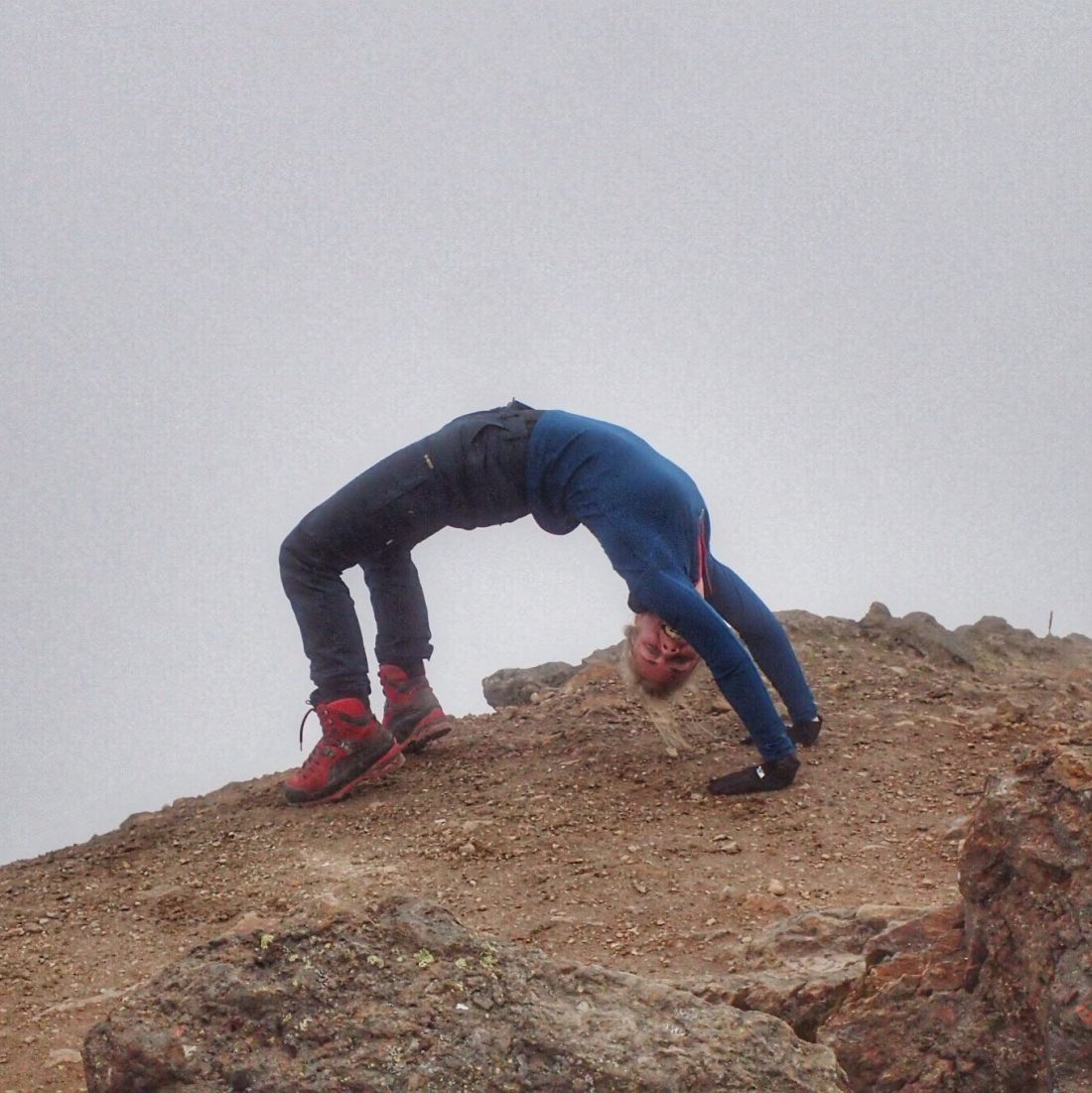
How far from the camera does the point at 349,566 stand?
616 cm

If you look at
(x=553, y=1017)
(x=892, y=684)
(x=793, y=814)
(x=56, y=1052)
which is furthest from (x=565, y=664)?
(x=553, y=1017)

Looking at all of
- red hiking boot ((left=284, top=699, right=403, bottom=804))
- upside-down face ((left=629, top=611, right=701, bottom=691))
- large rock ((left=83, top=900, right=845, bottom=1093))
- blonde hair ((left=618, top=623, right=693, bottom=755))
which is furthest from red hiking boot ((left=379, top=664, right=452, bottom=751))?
large rock ((left=83, top=900, right=845, bottom=1093))

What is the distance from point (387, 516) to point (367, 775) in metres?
1.14

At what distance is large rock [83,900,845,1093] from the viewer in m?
2.11

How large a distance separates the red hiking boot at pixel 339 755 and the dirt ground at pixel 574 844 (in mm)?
83

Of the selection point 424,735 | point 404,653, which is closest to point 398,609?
point 404,653

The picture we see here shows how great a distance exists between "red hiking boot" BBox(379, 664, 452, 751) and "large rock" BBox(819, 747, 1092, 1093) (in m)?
3.89

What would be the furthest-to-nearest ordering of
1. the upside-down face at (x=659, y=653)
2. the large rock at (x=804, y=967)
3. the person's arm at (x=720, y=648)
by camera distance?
1. the upside-down face at (x=659, y=653)
2. the person's arm at (x=720, y=648)
3. the large rock at (x=804, y=967)

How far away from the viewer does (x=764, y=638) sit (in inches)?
246

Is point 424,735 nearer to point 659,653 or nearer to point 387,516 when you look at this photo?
point 387,516

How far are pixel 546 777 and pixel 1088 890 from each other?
12.2ft

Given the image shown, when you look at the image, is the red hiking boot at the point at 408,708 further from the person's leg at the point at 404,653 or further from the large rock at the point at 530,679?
the large rock at the point at 530,679

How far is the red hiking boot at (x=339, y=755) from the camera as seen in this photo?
6.10m

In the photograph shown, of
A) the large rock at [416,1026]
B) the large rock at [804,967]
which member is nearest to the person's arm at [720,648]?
the large rock at [804,967]
